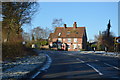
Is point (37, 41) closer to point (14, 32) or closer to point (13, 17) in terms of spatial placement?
point (14, 32)

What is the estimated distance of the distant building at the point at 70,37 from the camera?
86062mm

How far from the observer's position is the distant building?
86062 millimetres

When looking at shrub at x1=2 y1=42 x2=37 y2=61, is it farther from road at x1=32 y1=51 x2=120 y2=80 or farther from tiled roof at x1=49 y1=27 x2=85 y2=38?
tiled roof at x1=49 y1=27 x2=85 y2=38

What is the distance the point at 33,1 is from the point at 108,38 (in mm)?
37250

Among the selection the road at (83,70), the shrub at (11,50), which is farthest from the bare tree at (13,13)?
the road at (83,70)

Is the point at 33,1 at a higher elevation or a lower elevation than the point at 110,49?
higher

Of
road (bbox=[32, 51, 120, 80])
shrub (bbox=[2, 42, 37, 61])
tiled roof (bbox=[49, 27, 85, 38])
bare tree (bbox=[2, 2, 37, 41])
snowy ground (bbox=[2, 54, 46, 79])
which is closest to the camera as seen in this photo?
snowy ground (bbox=[2, 54, 46, 79])

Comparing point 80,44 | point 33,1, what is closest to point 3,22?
point 33,1

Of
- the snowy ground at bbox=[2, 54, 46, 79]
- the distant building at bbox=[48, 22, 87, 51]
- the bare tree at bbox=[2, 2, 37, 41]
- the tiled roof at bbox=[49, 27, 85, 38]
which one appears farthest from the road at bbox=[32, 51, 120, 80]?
the tiled roof at bbox=[49, 27, 85, 38]

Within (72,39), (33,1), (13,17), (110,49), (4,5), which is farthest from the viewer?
(72,39)

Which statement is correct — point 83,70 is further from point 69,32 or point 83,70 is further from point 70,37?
point 69,32

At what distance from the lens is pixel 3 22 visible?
23.7 meters

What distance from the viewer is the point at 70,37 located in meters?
87.3

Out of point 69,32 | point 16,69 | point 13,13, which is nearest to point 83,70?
point 16,69
